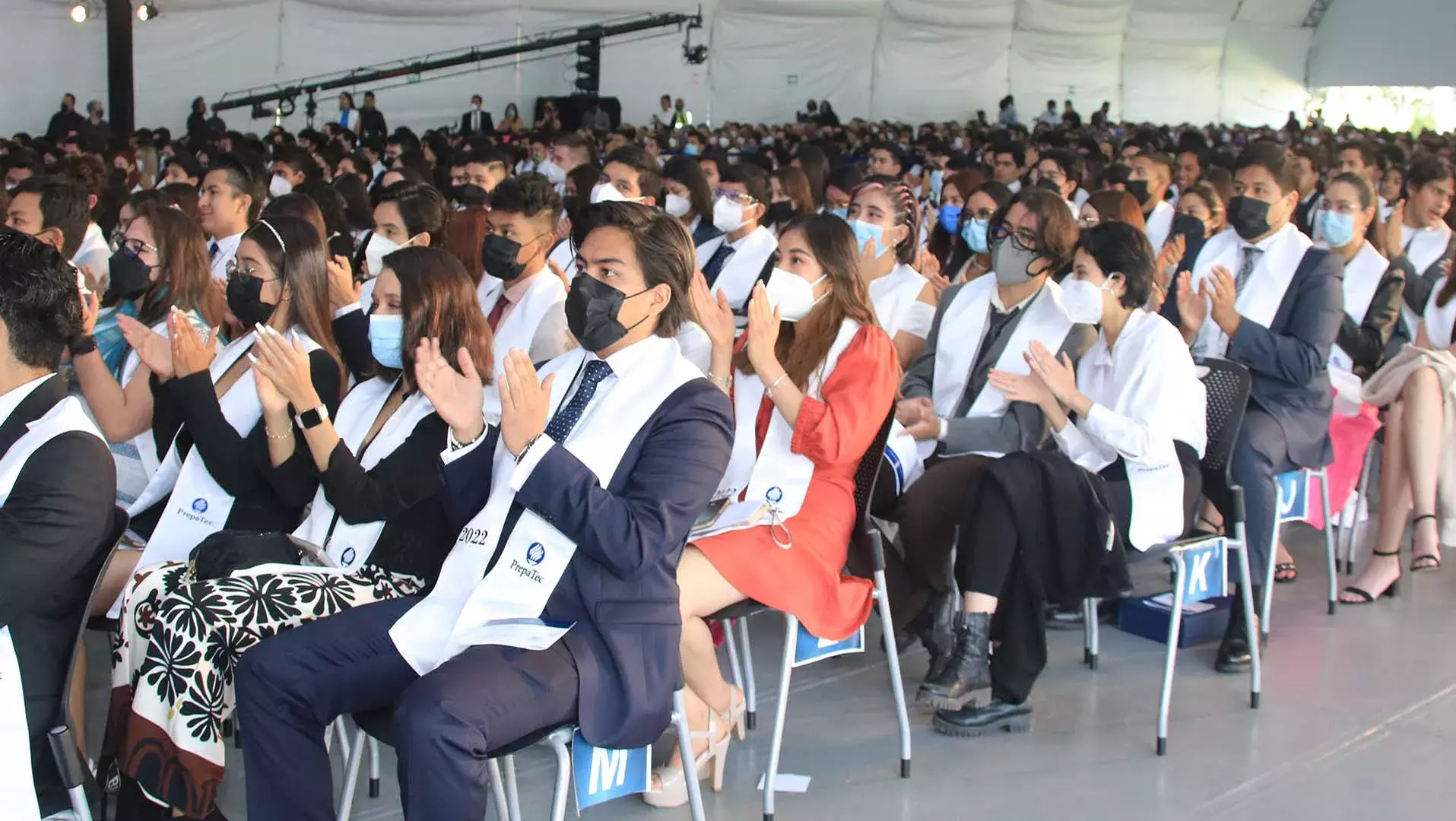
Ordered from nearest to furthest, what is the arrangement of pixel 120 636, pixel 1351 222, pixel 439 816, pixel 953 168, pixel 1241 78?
pixel 439 816 → pixel 120 636 → pixel 1351 222 → pixel 953 168 → pixel 1241 78

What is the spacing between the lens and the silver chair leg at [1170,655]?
3.43 metres

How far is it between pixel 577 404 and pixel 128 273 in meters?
2.02

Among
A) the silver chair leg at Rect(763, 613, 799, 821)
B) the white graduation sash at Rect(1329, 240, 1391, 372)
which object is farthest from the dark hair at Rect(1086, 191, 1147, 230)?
the silver chair leg at Rect(763, 613, 799, 821)

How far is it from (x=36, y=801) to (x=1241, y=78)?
2943 cm

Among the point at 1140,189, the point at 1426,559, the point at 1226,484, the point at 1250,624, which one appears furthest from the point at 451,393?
the point at 1140,189

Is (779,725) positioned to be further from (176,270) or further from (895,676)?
(176,270)

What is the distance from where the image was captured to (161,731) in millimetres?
2514

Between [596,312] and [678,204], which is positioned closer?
[596,312]

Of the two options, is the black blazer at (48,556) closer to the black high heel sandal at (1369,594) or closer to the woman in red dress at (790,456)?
the woman in red dress at (790,456)

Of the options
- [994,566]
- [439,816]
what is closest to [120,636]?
[439,816]

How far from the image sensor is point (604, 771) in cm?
237

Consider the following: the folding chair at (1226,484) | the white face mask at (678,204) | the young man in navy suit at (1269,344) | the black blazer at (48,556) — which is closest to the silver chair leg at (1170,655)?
the folding chair at (1226,484)

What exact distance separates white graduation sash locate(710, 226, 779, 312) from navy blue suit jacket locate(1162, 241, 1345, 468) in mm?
1852

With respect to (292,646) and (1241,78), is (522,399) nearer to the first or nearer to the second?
(292,646)
